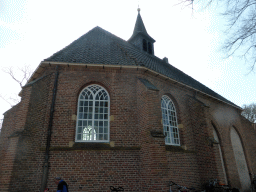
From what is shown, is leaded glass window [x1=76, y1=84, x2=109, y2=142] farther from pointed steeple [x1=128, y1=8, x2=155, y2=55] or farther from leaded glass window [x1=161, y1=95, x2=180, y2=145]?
pointed steeple [x1=128, y1=8, x2=155, y2=55]

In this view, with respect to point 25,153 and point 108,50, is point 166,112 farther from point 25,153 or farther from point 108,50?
point 25,153

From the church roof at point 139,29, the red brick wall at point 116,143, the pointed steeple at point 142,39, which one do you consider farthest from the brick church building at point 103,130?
the church roof at point 139,29

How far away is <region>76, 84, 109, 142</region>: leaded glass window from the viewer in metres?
8.80

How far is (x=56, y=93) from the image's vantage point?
9258mm

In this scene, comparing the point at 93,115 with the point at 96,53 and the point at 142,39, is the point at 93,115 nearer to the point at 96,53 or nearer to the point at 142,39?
the point at 96,53

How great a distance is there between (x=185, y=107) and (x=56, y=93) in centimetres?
782

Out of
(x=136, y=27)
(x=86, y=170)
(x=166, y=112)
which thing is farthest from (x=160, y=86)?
(x=136, y=27)

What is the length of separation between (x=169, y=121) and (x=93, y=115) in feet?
14.9

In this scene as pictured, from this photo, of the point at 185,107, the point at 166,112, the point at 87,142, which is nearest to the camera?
the point at 87,142

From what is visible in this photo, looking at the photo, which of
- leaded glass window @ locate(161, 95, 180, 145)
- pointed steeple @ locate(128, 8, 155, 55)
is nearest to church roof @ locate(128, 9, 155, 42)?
pointed steeple @ locate(128, 8, 155, 55)

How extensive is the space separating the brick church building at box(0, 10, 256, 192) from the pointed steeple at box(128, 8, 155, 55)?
6252 millimetres

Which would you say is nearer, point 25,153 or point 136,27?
point 25,153

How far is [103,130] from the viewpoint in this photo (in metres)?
8.96

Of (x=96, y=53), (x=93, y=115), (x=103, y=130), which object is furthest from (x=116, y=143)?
(x=96, y=53)
